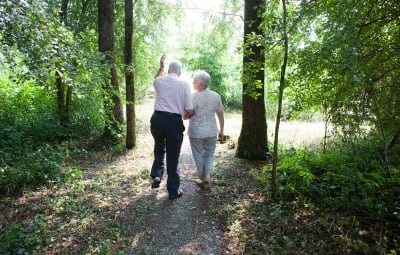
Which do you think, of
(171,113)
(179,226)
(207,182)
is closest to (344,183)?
(207,182)

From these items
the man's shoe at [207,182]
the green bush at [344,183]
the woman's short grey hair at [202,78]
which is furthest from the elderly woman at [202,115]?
the green bush at [344,183]

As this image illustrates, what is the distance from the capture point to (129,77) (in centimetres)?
713

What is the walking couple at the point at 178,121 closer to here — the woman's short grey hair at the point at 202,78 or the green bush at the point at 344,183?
the woman's short grey hair at the point at 202,78

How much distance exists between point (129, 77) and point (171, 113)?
362 centimetres

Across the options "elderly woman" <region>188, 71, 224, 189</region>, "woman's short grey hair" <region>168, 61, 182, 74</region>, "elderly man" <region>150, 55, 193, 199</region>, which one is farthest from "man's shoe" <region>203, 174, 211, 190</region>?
"woman's short grey hair" <region>168, 61, 182, 74</region>

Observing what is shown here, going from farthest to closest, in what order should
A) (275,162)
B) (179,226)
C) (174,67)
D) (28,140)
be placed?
(28,140), (174,67), (275,162), (179,226)

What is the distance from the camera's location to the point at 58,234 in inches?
124

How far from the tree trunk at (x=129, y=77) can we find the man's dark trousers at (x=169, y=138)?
3.00 m

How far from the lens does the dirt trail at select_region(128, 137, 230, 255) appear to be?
301cm

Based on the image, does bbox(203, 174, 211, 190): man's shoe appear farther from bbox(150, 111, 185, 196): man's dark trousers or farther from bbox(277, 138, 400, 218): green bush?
bbox(277, 138, 400, 218): green bush

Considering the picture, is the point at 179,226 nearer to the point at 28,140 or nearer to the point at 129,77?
the point at 129,77

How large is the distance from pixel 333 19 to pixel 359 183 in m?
2.21

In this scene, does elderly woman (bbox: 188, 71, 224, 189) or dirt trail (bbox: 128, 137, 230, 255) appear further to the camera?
elderly woman (bbox: 188, 71, 224, 189)

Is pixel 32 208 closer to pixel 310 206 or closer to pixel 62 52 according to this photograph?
pixel 62 52
